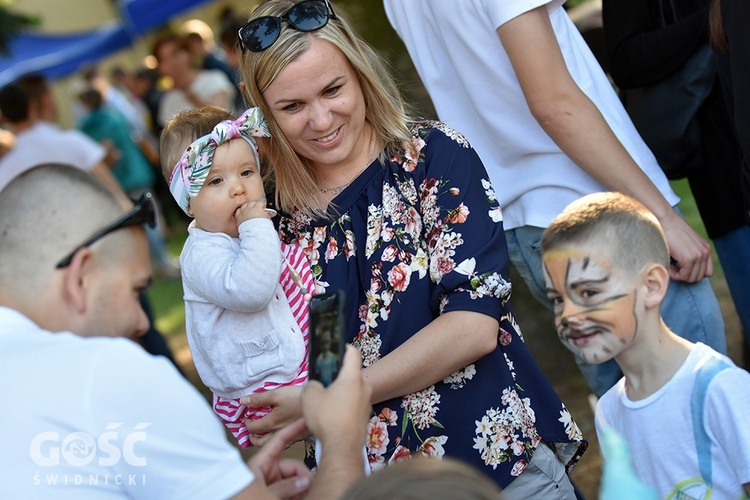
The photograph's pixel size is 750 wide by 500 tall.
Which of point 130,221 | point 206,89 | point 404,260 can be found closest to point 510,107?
point 404,260

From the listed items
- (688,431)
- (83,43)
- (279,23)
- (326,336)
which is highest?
(83,43)

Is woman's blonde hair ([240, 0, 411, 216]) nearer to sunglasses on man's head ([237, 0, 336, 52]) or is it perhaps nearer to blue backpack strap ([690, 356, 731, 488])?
sunglasses on man's head ([237, 0, 336, 52])

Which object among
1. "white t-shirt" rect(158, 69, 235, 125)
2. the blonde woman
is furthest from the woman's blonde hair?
"white t-shirt" rect(158, 69, 235, 125)

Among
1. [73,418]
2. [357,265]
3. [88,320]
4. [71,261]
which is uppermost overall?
[71,261]

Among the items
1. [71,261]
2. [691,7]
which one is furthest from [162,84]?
[71,261]

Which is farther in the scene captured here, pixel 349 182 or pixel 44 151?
pixel 44 151

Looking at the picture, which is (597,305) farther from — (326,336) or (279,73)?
(279,73)

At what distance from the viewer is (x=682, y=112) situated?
3297 millimetres

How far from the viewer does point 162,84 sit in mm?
14852

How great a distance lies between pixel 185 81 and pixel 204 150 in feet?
26.7

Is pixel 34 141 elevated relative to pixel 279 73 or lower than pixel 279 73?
elevated

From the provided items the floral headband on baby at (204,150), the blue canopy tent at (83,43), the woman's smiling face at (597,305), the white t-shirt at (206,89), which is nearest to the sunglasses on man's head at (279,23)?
the floral headband on baby at (204,150)

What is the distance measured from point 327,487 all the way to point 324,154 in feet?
3.47

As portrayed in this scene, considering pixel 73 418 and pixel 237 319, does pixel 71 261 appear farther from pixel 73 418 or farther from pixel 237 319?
pixel 237 319
